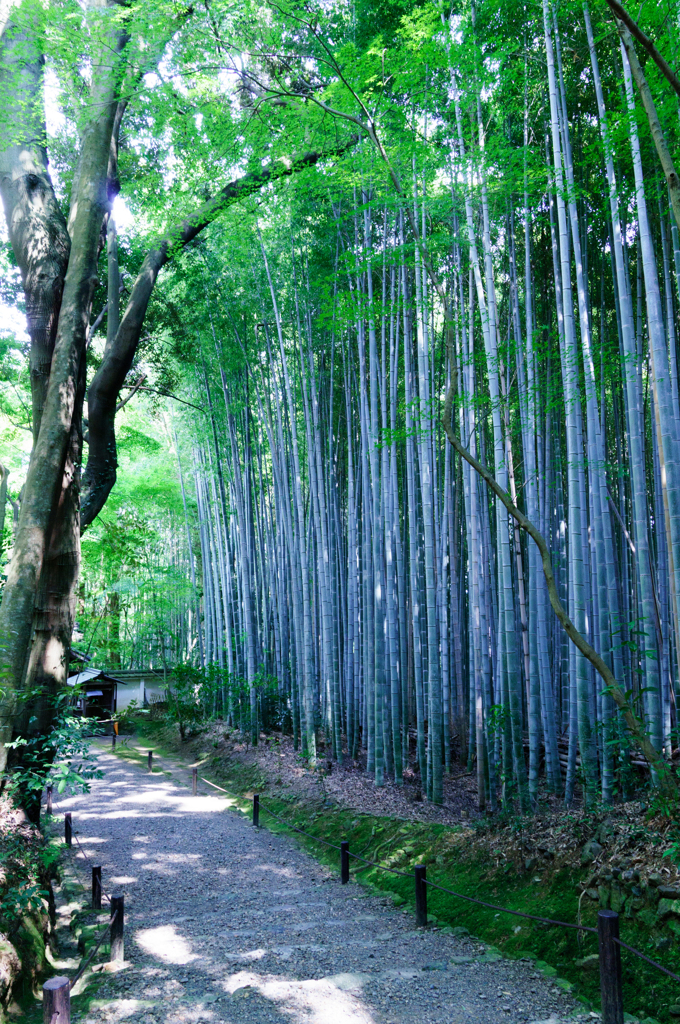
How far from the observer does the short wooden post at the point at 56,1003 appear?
6.59ft

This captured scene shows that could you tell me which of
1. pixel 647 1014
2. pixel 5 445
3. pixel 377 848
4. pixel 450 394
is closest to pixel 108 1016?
pixel 647 1014

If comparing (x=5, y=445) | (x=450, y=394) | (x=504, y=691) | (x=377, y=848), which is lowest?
(x=377, y=848)

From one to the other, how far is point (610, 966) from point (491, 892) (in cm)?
171

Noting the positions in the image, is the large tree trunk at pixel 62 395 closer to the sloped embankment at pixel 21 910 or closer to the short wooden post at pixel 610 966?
the sloped embankment at pixel 21 910

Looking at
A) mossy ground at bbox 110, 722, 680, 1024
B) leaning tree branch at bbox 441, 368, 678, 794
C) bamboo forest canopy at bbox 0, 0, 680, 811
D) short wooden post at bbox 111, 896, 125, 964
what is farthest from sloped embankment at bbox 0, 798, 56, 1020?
leaning tree branch at bbox 441, 368, 678, 794

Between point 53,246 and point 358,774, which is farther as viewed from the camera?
point 358,774

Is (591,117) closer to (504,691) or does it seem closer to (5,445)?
(504,691)

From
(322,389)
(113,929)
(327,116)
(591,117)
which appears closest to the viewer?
(113,929)

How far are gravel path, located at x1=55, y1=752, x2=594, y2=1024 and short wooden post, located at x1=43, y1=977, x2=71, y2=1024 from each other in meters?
1.18

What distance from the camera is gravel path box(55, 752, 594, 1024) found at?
116 inches

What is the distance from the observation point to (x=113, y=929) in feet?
11.8

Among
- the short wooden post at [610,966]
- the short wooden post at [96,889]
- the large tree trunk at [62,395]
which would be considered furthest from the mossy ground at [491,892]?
the large tree trunk at [62,395]

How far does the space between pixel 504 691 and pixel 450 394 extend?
3140mm

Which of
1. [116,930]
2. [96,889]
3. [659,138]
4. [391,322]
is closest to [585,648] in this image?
[659,138]
